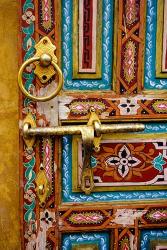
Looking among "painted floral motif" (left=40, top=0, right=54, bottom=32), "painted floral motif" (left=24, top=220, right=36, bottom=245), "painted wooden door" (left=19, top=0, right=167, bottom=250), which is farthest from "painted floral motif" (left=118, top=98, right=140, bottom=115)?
"painted floral motif" (left=24, top=220, right=36, bottom=245)

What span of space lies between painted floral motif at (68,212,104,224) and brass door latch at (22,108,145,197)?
3.9 inches

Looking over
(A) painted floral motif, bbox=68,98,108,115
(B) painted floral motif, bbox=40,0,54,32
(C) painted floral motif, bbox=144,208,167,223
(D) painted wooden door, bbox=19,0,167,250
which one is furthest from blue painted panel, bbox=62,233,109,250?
(B) painted floral motif, bbox=40,0,54,32

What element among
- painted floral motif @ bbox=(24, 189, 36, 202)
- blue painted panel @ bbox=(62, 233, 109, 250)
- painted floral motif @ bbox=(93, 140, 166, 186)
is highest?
painted floral motif @ bbox=(93, 140, 166, 186)

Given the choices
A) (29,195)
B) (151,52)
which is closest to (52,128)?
(29,195)

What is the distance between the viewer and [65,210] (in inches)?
→ 35.3

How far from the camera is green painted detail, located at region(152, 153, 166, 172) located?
0.90 m

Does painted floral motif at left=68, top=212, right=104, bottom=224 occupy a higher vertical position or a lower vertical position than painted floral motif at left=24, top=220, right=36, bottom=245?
higher

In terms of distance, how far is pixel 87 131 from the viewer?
83cm

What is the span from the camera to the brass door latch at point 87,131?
0.83 meters

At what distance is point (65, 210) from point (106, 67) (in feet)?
1.16

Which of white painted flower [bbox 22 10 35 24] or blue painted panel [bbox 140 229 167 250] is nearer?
white painted flower [bbox 22 10 35 24]

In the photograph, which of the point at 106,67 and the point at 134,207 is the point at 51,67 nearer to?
the point at 106,67

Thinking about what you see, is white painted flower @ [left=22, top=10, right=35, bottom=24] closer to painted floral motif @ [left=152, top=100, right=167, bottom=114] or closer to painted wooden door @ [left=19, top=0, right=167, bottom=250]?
painted wooden door @ [left=19, top=0, right=167, bottom=250]

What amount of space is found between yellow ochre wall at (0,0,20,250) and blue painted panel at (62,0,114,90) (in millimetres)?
113
